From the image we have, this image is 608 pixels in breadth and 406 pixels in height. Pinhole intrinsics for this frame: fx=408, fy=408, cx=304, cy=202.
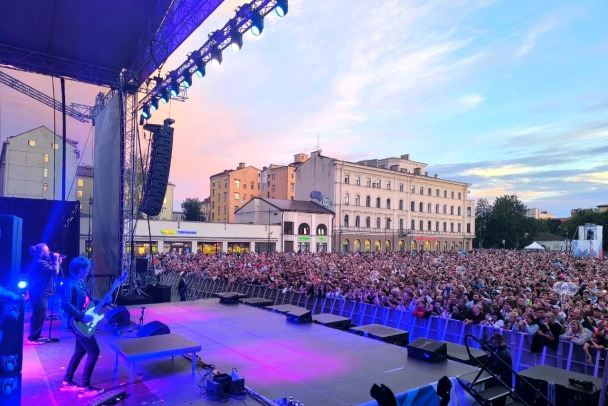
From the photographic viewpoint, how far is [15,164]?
45750 mm

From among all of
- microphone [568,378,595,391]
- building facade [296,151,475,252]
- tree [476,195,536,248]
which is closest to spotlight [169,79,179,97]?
microphone [568,378,595,391]

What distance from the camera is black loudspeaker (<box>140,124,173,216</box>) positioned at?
41.7 ft

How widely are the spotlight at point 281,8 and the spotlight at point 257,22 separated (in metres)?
0.57

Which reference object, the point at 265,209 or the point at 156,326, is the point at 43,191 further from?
the point at 156,326

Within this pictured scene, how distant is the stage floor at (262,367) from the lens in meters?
5.10

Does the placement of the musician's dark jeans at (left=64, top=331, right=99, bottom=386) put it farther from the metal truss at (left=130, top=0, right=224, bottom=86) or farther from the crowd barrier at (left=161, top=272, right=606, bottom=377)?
the metal truss at (left=130, top=0, right=224, bottom=86)

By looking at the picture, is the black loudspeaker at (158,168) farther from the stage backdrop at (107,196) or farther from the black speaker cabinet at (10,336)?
the black speaker cabinet at (10,336)

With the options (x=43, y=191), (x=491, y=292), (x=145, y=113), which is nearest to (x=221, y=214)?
(x=43, y=191)

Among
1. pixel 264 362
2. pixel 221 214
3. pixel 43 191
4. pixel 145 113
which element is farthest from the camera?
pixel 221 214

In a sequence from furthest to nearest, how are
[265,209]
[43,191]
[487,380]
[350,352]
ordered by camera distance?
[265,209] → [43,191] → [350,352] → [487,380]

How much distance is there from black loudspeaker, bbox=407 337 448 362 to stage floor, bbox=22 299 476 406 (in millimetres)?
133

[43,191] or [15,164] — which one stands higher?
[15,164]

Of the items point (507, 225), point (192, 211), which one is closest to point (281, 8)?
point (192, 211)

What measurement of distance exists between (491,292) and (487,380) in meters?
7.75
